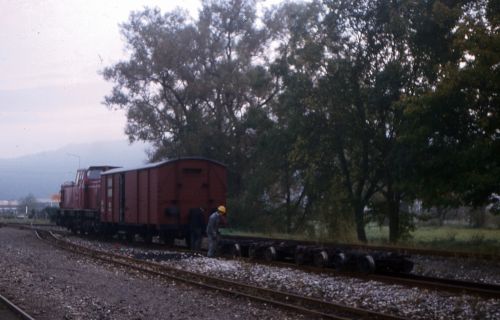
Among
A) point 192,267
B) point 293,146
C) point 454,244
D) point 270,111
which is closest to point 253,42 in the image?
point 270,111

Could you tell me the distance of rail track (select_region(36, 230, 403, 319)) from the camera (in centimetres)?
1173

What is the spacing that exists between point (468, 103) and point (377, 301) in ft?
45.3

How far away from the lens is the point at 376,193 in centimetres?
3734

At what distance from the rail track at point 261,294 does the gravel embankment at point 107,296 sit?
0.81ft

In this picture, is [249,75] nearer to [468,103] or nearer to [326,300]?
[468,103]

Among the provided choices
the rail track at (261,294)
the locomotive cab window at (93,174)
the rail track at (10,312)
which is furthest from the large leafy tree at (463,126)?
the locomotive cab window at (93,174)

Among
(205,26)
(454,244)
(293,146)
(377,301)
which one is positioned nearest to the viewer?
(377,301)

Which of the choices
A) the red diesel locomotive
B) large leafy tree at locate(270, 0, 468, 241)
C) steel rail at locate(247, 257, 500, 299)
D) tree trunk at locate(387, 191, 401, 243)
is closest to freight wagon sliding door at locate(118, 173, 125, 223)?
the red diesel locomotive

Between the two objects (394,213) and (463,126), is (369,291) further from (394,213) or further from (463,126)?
(394,213)

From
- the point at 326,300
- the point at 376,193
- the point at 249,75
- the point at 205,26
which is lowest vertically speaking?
the point at 326,300

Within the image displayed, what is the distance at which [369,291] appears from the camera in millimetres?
13992

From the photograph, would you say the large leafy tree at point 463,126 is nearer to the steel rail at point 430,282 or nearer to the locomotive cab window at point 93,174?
the steel rail at point 430,282

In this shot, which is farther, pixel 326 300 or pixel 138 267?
pixel 138 267

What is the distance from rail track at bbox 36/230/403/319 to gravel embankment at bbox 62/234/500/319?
0.59 metres
